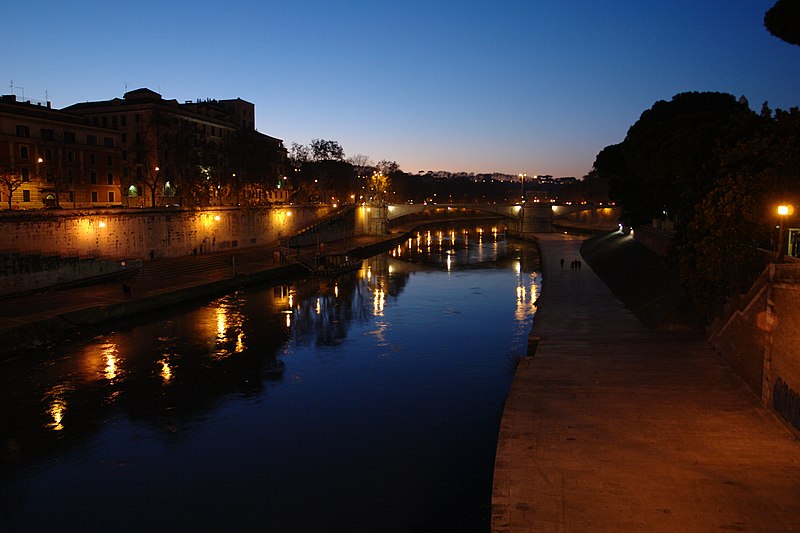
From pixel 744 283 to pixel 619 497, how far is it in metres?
11.0

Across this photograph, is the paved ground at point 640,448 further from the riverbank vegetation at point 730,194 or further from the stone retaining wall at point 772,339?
the riverbank vegetation at point 730,194

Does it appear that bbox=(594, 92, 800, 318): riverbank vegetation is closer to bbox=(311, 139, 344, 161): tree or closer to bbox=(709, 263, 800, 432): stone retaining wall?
bbox=(709, 263, 800, 432): stone retaining wall

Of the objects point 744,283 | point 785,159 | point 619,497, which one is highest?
point 785,159

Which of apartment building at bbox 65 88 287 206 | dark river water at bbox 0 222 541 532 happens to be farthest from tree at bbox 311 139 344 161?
dark river water at bbox 0 222 541 532

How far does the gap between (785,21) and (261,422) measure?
1858cm

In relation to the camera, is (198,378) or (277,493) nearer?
(277,493)

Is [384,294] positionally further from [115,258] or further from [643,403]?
[643,403]

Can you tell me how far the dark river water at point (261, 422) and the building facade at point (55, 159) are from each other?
73.8 feet

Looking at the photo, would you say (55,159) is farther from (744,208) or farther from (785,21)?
(785,21)

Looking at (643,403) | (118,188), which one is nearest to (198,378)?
(643,403)

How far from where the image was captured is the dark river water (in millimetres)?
12586

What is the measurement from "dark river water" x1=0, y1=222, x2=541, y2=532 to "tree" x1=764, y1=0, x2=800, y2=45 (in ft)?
43.4

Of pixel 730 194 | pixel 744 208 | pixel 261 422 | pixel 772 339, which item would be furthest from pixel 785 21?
pixel 261 422

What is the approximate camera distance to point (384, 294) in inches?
1574
